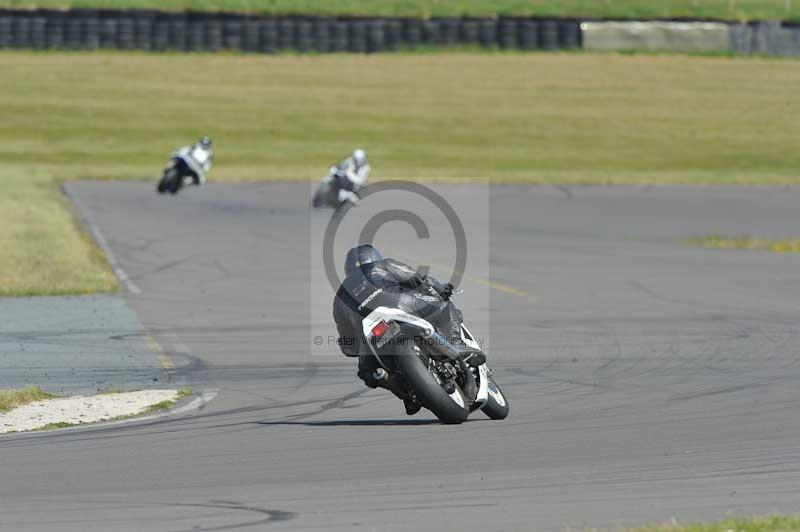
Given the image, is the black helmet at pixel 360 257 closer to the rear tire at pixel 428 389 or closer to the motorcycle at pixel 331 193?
the rear tire at pixel 428 389

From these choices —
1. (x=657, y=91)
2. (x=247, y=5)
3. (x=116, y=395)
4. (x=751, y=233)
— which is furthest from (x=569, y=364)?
(x=247, y=5)

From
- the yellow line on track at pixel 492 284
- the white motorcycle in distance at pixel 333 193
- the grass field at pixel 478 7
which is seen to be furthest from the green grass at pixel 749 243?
the grass field at pixel 478 7

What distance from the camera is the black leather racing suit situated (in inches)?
420

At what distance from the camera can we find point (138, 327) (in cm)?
1694

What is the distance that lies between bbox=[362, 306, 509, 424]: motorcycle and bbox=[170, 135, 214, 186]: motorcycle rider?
76.5 feet

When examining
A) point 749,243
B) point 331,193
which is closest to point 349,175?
point 331,193

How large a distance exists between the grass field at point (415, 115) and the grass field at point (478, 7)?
3012 mm

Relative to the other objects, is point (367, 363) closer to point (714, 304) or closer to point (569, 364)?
point (569, 364)

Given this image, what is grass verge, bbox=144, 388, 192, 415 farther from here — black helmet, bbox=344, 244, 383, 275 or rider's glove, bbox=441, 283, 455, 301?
rider's glove, bbox=441, 283, 455, 301

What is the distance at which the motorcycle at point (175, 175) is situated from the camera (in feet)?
110

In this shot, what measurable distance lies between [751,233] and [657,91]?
21333 millimetres

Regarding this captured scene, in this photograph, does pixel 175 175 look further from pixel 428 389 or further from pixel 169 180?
pixel 428 389

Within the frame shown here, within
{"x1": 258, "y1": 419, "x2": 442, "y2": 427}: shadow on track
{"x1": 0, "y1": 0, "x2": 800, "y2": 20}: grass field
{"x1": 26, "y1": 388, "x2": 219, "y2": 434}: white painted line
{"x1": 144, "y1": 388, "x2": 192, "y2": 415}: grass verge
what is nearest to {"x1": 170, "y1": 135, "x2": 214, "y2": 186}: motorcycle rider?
{"x1": 0, "y1": 0, "x2": 800, "y2": 20}: grass field

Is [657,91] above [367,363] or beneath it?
beneath
